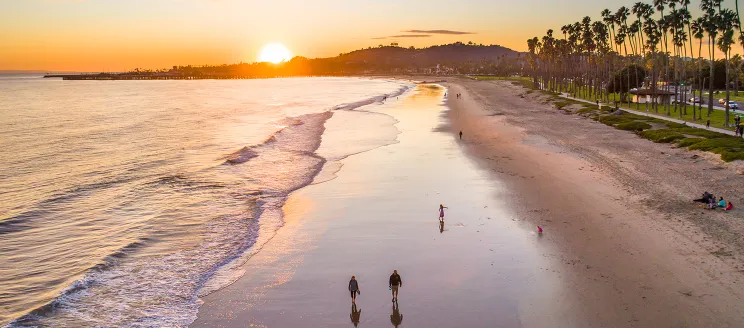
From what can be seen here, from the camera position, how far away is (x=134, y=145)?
54156 millimetres

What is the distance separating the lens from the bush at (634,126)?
53625 millimetres

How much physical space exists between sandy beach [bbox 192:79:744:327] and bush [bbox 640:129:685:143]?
6175mm

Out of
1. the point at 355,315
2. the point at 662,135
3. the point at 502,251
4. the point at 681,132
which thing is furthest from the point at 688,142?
the point at 355,315

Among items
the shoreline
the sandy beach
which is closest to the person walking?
the sandy beach

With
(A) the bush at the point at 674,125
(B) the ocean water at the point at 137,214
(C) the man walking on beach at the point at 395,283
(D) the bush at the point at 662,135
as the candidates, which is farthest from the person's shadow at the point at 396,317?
(A) the bush at the point at 674,125

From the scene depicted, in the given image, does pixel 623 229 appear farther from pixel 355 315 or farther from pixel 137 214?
pixel 137 214

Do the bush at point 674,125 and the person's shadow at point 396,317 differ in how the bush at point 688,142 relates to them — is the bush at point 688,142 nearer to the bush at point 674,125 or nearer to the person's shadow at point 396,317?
the bush at point 674,125

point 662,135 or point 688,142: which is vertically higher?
point 662,135

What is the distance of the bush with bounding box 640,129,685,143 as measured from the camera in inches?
1775

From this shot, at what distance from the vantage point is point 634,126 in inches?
2159

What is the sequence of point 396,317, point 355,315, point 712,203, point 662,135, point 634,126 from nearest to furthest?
1. point 396,317
2. point 355,315
3. point 712,203
4. point 662,135
5. point 634,126

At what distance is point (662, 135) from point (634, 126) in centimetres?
801

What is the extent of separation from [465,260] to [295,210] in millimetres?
11458

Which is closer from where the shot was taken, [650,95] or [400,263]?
[400,263]
